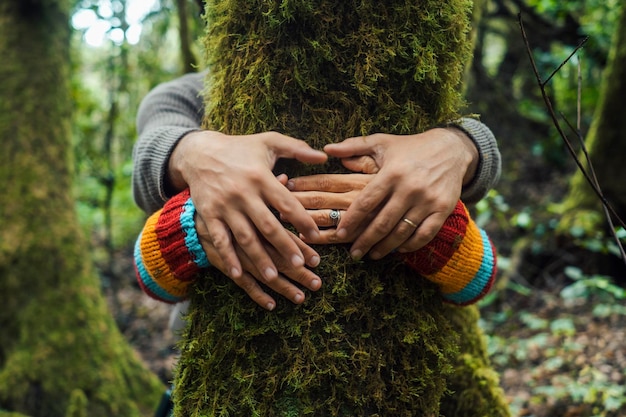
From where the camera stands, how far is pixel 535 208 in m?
6.05

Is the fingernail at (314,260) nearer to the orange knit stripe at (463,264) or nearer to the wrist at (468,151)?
the orange knit stripe at (463,264)

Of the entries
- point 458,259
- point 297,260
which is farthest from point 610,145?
point 297,260

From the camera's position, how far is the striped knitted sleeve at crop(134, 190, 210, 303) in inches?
55.7

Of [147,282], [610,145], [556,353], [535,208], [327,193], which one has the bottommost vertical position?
[535,208]

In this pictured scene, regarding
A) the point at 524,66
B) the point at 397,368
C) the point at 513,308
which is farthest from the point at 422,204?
the point at 524,66

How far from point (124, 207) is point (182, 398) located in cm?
849

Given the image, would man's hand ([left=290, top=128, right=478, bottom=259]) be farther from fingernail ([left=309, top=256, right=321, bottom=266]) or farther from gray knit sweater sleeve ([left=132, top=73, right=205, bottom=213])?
gray knit sweater sleeve ([left=132, top=73, right=205, bottom=213])

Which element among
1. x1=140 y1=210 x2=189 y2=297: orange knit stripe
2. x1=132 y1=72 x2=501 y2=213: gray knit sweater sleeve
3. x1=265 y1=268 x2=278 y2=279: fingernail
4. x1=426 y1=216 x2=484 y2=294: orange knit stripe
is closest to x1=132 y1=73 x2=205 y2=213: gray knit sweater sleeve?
x1=132 y1=72 x2=501 y2=213: gray knit sweater sleeve

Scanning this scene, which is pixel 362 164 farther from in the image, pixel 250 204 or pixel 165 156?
pixel 165 156

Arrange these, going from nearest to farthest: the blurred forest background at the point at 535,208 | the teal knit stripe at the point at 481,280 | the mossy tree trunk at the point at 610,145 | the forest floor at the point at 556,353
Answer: the teal knit stripe at the point at 481,280
the forest floor at the point at 556,353
the blurred forest background at the point at 535,208
the mossy tree trunk at the point at 610,145

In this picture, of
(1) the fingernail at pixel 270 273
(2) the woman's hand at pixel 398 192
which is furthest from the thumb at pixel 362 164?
(1) the fingernail at pixel 270 273

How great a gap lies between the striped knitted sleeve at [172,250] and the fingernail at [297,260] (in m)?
0.27

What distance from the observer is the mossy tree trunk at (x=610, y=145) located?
4.92 metres

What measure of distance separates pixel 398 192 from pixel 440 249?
220 millimetres
